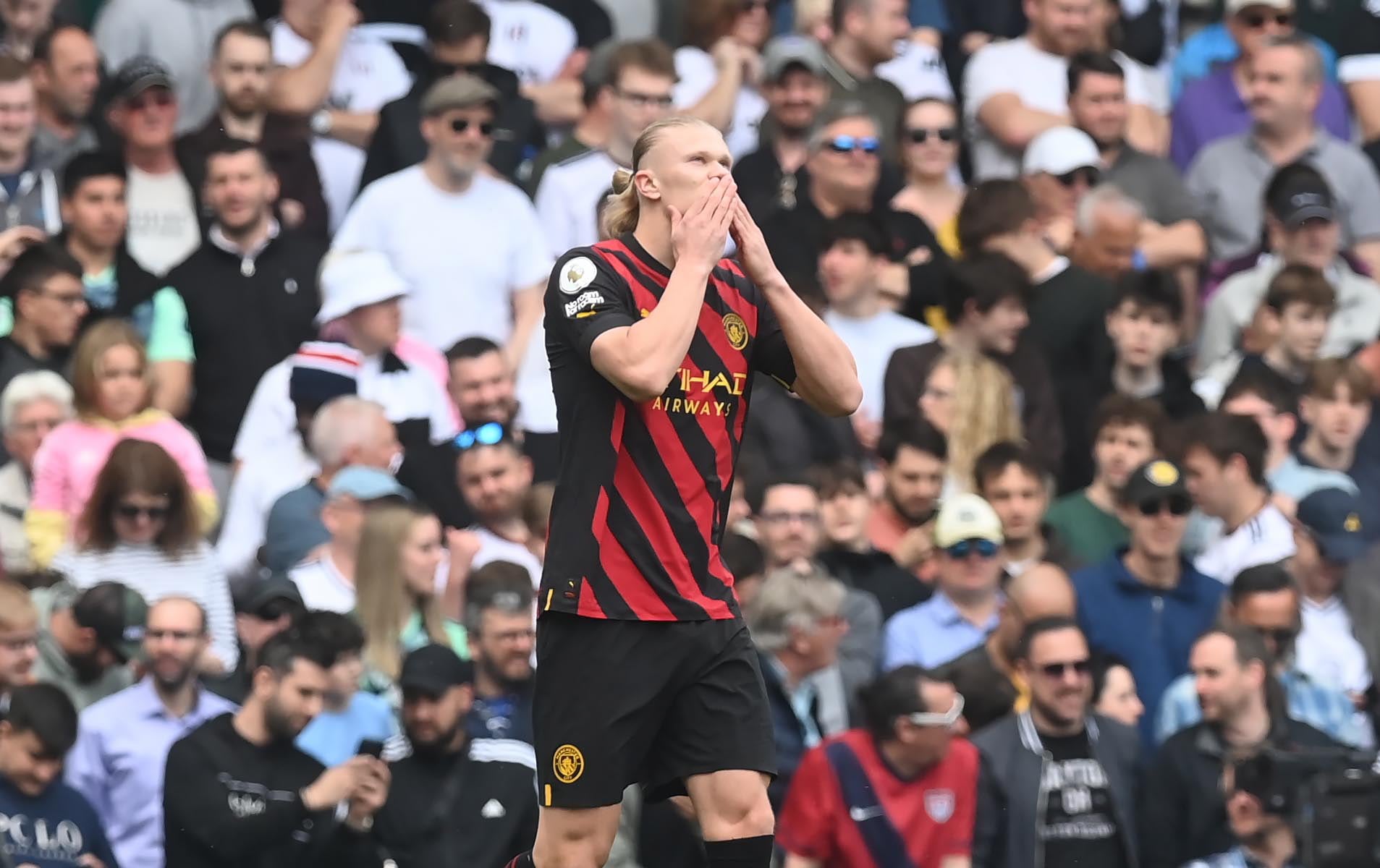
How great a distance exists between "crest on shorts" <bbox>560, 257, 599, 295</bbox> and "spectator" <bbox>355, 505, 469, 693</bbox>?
3.83 meters

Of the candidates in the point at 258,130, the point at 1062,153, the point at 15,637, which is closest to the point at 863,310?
the point at 1062,153

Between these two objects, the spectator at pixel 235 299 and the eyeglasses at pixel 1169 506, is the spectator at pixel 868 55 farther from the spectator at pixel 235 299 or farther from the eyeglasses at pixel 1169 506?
the eyeglasses at pixel 1169 506

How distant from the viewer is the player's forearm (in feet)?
20.8

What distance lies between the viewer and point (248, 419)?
442 inches

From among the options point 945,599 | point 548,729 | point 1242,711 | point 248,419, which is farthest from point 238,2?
point 548,729

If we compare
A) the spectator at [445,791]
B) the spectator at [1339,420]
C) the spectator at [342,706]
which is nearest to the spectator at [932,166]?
the spectator at [1339,420]

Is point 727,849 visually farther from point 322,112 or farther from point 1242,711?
point 322,112

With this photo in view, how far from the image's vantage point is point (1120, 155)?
1383cm

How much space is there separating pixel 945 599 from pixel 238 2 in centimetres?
532

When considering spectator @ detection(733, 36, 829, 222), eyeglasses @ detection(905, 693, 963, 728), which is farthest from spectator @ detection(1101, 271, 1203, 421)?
eyeglasses @ detection(905, 693, 963, 728)

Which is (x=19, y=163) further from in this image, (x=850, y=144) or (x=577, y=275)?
(x=577, y=275)

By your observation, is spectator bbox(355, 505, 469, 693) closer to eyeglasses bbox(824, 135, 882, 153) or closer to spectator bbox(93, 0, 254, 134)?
eyeglasses bbox(824, 135, 882, 153)

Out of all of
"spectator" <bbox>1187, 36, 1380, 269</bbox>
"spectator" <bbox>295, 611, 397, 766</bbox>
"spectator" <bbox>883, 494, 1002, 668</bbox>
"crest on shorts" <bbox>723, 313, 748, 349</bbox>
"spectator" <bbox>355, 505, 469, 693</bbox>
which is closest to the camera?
"crest on shorts" <bbox>723, 313, 748, 349</bbox>

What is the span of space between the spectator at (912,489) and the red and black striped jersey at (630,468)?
15.5 ft
